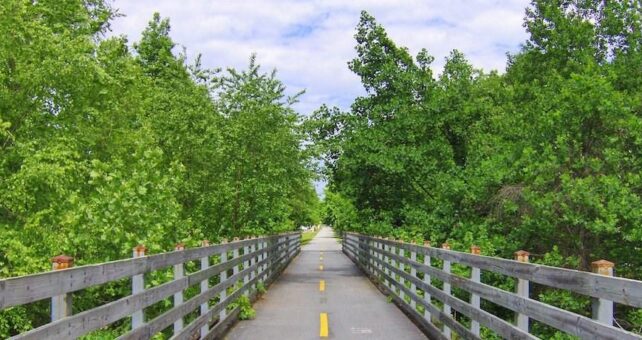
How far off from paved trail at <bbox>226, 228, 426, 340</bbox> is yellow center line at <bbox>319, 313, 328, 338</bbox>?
0.8 inches

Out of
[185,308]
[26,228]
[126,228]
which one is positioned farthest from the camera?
[26,228]

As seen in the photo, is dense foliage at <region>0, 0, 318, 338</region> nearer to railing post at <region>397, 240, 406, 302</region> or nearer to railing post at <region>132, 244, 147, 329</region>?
railing post at <region>397, 240, 406, 302</region>

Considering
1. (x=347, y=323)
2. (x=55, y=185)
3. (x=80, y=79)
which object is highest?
(x=80, y=79)

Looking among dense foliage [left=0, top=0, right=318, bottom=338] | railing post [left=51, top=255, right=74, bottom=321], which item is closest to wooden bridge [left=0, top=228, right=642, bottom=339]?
railing post [left=51, top=255, right=74, bottom=321]

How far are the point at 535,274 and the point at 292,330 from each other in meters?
5.48

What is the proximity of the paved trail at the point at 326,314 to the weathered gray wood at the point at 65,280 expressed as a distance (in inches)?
158

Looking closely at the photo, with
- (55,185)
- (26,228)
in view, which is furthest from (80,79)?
(26,228)

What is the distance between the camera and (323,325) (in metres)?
10.6

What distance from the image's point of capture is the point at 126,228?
9.89 m

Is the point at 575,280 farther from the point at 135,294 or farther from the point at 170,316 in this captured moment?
the point at 170,316

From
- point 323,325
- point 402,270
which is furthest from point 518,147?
point 323,325

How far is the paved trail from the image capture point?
388 inches

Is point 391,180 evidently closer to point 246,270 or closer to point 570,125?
point 570,125

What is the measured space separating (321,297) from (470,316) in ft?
25.9
